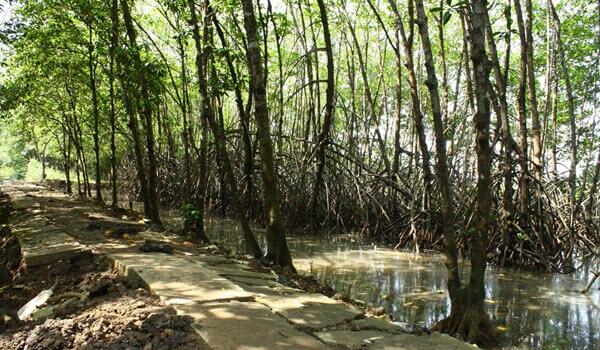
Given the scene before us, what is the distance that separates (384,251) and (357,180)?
1.77m

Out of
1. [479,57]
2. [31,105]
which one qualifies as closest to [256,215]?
[479,57]

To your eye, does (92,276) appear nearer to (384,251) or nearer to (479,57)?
(479,57)

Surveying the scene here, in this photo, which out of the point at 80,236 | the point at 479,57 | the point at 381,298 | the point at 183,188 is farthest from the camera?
the point at 183,188

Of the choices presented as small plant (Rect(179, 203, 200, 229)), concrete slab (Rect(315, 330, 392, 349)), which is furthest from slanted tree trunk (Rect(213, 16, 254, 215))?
concrete slab (Rect(315, 330, 392, 349))

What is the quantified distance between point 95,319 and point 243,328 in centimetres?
93

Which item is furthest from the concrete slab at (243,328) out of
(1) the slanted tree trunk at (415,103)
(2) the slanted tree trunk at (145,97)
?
(2) the slanted tree trunk at (145,97)

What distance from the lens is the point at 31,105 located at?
15.8m

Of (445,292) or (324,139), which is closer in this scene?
(445,292)

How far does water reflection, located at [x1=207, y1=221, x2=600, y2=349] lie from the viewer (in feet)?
14.5

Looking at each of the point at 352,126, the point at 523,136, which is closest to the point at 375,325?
the point at 523,136

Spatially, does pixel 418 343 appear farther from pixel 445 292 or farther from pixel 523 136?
pixel 523 136

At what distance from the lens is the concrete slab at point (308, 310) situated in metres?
2.89

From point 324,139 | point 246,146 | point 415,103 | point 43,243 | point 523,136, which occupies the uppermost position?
point 415,103

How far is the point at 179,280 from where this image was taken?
3480 mm
